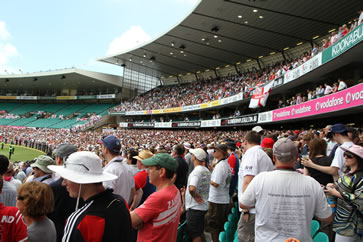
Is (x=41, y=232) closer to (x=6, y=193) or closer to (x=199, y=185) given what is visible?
(x=6, y=193)

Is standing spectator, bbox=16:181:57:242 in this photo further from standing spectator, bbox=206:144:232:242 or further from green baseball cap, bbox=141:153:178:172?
standing spectator, bbox=206:144:232:242

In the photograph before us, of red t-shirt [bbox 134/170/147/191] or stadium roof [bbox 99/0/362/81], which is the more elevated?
stadium roof [bbox 99/0/362/81]

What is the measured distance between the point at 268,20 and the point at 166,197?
2208cm

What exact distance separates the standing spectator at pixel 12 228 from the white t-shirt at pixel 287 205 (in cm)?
200

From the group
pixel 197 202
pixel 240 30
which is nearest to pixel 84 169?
pixel 197 202

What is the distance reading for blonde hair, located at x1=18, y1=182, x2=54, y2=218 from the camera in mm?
2113

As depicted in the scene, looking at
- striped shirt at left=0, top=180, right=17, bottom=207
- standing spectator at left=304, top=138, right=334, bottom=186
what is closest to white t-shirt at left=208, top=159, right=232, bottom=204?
standing spectator at left=304, top=138, right=334, bottom=186

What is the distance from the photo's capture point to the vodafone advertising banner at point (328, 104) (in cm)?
1007

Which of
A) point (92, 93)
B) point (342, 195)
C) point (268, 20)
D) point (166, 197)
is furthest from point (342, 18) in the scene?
point (92, 93)

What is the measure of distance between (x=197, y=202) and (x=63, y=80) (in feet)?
171

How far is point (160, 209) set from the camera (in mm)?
2262

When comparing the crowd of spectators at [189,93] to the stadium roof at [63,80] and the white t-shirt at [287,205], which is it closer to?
the stadium roof at [63,80]

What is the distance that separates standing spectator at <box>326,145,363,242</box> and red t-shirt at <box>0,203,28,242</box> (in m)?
3.00

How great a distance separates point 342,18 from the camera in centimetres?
1984
